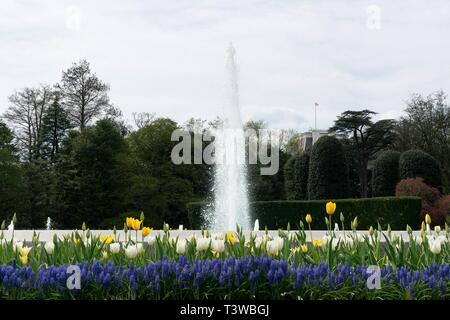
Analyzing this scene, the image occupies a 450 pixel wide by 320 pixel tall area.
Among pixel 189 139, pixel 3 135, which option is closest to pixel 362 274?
pixel 3 135

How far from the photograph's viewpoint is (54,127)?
37.5 meters

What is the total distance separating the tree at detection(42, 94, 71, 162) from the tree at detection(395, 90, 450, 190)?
839 inches

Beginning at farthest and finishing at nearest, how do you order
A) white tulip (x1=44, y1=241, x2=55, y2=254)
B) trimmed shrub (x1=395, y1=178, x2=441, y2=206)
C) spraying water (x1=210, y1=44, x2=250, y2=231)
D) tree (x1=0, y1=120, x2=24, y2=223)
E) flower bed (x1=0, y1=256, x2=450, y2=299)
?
tree (x1=0, y1=120, x2=24, y2=223)
trimmed shrub (x1=395, y1=178, x2=441, y2=206)
spraying water (x1=210, y1=44, x2=250, y2=231)
white tulip (x1=44, y1=241, x2=55, y2=254)
flower bed (x1=0, y1=256, x2=450, y2=299)

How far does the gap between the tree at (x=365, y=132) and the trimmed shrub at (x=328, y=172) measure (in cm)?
1811

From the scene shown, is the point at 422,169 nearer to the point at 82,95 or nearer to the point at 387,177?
the point at 387,177

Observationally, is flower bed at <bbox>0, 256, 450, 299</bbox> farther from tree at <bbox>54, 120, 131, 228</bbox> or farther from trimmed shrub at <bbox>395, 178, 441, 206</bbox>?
tree at <bbox>54, 120, 131, 228</bbox>

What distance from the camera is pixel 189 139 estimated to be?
1430 inches

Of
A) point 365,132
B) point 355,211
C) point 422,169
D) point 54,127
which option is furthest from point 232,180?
point 365,132

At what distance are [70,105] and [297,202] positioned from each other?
21094 millimetres

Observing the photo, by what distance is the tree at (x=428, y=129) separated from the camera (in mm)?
36250

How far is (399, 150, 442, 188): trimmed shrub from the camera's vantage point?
23344mm

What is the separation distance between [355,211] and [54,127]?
77.2 ft

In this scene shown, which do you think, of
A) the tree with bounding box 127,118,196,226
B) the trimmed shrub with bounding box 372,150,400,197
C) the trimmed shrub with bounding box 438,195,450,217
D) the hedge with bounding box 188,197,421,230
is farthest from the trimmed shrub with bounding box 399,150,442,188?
the tree with bounding box 127,118,196,226
